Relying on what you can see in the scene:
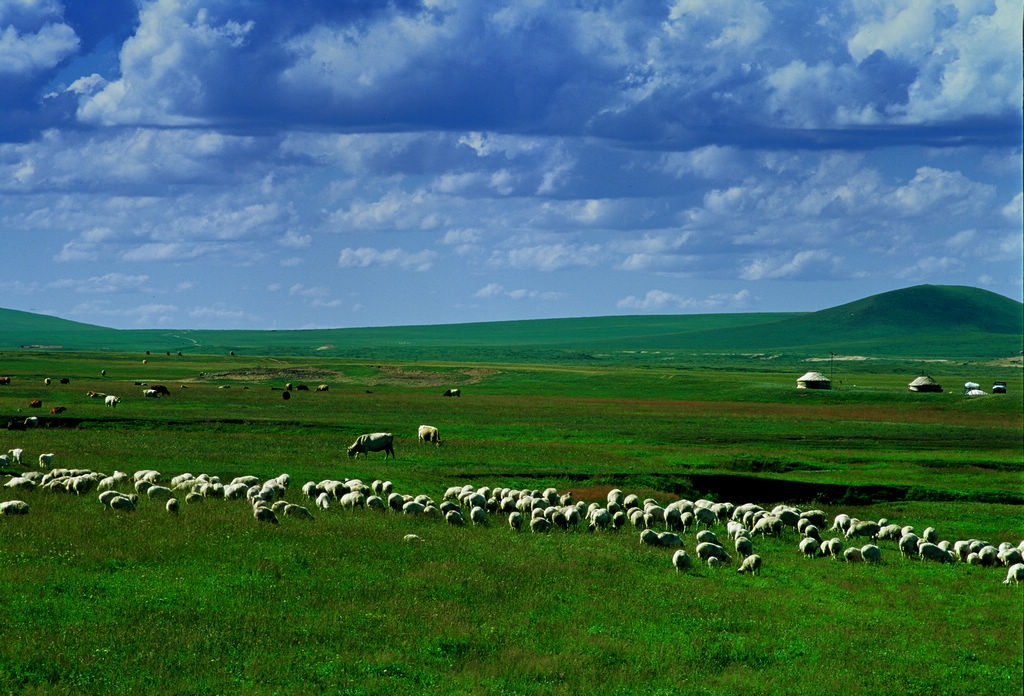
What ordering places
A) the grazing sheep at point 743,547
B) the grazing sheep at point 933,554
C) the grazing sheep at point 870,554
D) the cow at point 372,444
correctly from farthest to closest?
the cow at point 372,444
the grazing sheep at point 933,554
the grazing sheep at point 870,554
the grazing sheep at point 743,547

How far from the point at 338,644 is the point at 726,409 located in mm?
72671

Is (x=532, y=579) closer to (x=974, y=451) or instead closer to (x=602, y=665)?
(x=602, y=665)

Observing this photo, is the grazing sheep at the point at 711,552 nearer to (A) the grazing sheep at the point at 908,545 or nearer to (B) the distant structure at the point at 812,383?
(A) the grazing sheep at the point at 908,545

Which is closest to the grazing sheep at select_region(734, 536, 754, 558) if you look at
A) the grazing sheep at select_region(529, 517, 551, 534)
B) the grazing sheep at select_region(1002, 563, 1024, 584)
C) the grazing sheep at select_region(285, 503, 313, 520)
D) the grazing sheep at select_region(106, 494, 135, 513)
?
the grazing sheep at select_region(529, 517, 551, 534)

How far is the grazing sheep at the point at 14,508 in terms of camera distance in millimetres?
23906

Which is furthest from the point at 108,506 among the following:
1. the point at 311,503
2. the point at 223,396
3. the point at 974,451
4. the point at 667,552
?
the point at 223,396

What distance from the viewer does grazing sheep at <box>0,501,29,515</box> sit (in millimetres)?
23906

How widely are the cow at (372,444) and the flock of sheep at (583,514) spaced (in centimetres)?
1171

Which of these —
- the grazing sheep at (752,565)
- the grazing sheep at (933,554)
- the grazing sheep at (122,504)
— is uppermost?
the grazing sheep at (122,504)

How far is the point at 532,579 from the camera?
862 inches

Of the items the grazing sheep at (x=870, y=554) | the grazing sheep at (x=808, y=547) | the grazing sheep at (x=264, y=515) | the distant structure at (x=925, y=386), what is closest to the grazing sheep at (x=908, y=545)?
the grazing sheep at (x=870, y=554)

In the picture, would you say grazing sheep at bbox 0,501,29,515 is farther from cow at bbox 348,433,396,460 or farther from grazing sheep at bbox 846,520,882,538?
grazing sheep at bbox 846,520,882,538

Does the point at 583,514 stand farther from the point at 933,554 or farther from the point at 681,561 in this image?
the point at 933,554

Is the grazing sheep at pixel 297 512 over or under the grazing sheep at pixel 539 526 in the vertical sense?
over
